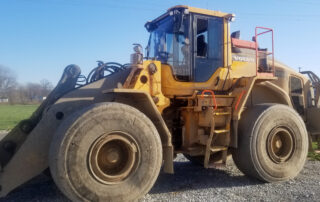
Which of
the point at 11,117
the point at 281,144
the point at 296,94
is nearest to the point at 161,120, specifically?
the point at 281,144

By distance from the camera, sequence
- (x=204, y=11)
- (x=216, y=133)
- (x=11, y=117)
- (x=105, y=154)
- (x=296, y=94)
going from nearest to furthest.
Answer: (x=105, y=154)
(x=216, y=133)
(x=204, y=11)
(x=296, y=94)
(x=11, y=117)

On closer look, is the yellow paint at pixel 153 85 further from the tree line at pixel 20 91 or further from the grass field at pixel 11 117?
the tree line at pixel 20 91

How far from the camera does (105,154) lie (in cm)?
430

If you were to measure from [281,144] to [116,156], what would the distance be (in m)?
3.42

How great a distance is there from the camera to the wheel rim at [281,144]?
5.50 m

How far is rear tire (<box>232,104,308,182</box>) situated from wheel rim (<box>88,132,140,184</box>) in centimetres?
219

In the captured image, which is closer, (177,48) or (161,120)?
(161,120)

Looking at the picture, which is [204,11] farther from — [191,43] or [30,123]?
[30,123]

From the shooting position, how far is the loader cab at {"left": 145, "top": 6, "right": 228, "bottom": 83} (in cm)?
552

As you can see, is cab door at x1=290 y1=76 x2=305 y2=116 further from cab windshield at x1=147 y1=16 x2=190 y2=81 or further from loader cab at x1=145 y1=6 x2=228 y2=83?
cab windshield at x1=147 y1=16 x2=190 y2=81

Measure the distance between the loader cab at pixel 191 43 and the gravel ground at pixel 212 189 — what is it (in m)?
1.99

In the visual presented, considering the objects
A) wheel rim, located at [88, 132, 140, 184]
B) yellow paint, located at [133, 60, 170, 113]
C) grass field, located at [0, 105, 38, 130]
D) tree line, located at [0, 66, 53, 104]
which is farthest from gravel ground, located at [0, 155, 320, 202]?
tree line, located at [0, 66, 53, 104]

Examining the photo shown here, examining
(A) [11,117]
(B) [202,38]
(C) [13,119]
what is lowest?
(A) [11,117]

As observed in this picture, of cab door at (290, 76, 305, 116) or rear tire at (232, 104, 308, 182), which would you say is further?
cab door at (290, 76, 305, 116)
